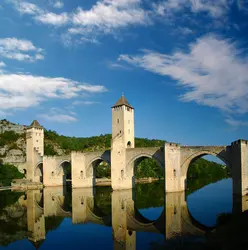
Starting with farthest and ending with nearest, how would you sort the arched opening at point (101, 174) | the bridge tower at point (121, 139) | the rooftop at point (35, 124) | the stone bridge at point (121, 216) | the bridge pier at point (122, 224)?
the rooftop at point (35, 124), the arched opening at point (101, 174), the bridge tower at point (121, 139), the stone bridge at point (121, 216), the bridge pier at point (122, 224)

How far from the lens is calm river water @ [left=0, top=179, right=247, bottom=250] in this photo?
13836 millimetres

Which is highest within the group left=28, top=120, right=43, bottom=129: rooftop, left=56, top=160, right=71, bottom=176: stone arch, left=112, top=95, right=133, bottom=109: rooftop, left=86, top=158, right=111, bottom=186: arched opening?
left=112, top=95, right=133, bottom=109: rooftop

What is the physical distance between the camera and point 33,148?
4919 cm

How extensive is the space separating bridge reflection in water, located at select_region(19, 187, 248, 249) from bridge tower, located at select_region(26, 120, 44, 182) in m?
21.6

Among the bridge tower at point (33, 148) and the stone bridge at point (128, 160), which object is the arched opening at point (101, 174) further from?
the bridge tower at point (33, 148)

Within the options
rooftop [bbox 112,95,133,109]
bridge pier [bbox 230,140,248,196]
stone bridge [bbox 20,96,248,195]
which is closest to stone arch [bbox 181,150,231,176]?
stone bridge [bbox 20,96,248,195]

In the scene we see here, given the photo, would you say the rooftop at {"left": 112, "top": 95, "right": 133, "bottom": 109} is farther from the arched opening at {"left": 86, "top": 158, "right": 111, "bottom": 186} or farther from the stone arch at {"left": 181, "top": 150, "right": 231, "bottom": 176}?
the stone arch at {"left": 181, "top": 150, "right": 231, "bottom": 176}

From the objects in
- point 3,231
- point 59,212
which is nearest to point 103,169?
point 59,212

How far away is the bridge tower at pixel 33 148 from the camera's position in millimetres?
48812

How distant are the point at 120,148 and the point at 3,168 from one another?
2149 centimetres

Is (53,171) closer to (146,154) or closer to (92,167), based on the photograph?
(92,167)

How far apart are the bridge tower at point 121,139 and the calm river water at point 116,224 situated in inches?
290

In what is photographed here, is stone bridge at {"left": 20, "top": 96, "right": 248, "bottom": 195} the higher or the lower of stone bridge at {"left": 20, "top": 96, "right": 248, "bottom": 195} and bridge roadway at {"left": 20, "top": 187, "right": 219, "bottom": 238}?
the higher

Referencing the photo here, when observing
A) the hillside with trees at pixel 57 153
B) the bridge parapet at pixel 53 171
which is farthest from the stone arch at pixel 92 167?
the hillside with trees at pixel 57 153
